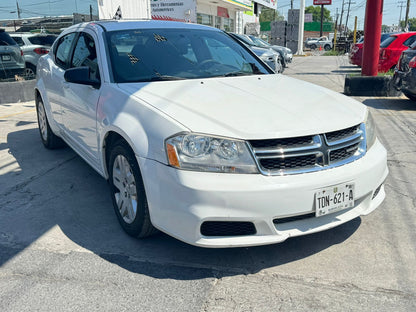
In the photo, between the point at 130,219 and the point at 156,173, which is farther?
the point at 130,219

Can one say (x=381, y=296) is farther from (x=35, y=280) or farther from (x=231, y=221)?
(x=35, y=280)

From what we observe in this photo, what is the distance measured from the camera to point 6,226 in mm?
3619

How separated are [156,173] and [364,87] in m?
8.66

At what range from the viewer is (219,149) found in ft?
8.70

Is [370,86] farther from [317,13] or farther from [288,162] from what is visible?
[317,13]

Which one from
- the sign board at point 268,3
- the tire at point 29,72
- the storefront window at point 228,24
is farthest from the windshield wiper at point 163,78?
the sign board at point 268,3

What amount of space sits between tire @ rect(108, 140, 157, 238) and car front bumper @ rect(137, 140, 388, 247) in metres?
0.14

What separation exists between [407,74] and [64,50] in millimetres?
6491

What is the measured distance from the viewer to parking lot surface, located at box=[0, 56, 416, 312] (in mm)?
2539

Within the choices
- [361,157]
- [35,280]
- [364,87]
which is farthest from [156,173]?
[364,87]

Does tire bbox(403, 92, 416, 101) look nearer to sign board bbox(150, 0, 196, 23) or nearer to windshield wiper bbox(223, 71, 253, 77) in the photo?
windshield wiper bbox(223, 71, 253, 77)

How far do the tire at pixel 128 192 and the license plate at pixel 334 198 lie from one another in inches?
45.3

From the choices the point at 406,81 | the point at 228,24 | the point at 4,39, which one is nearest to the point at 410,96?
the point at 406,81

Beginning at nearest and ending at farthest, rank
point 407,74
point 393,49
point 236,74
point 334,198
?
point 334,198, point 236,74, point 407,74, point 393,49
